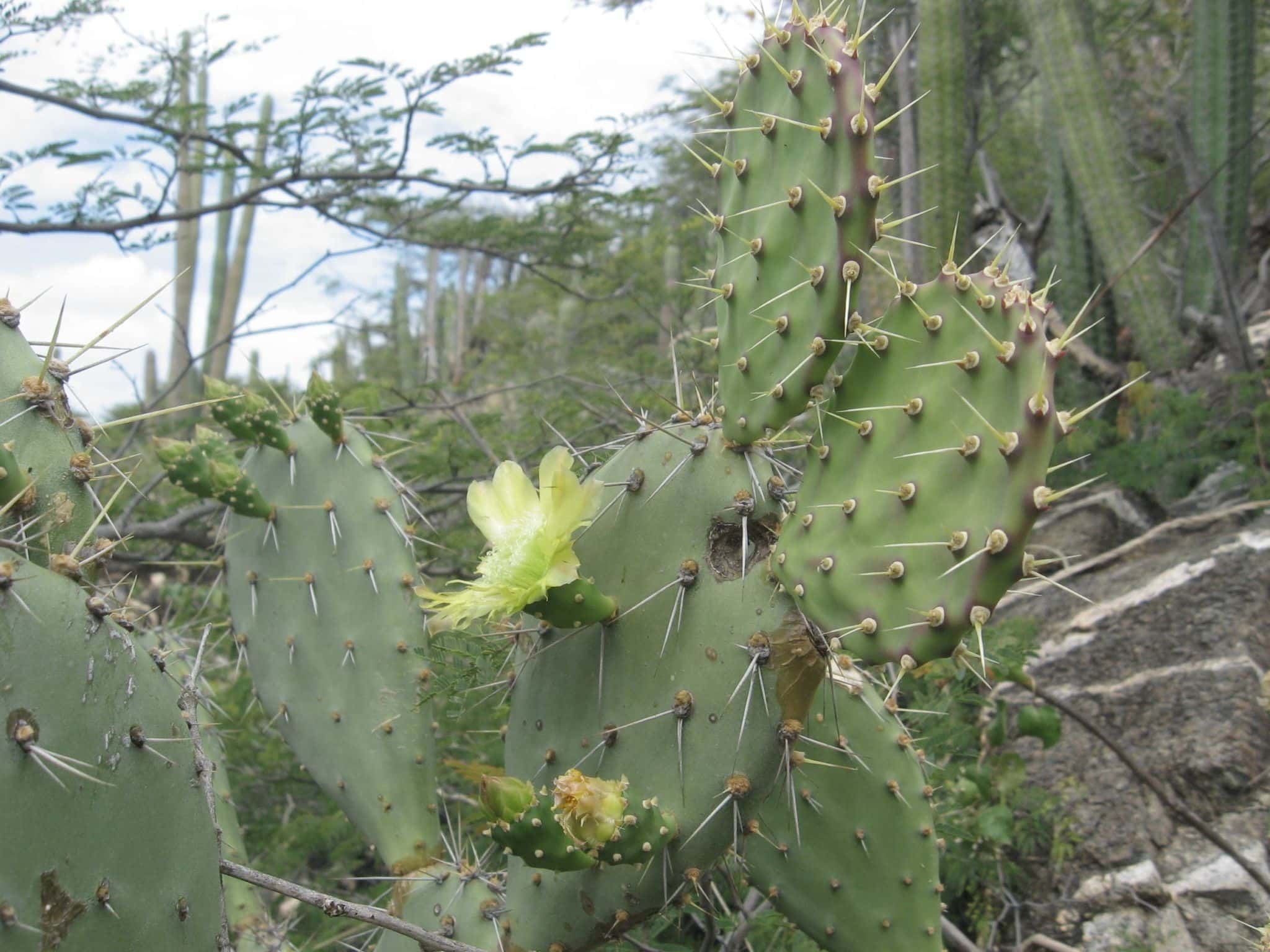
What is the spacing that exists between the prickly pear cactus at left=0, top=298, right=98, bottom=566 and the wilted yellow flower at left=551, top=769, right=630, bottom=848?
2.05 feet

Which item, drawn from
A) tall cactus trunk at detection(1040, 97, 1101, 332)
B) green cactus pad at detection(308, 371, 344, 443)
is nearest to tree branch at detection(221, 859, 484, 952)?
green cactus pad at detection(308, 371, 344, 443)

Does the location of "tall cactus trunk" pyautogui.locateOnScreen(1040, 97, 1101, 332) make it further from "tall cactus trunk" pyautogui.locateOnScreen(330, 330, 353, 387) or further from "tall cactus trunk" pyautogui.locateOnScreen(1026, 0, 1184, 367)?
"tall cactus trunk" pyautogui.locateOnScreen(330, 330, 353, 387)

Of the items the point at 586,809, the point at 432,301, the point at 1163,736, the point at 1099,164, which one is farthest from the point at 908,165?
the point at 432,301

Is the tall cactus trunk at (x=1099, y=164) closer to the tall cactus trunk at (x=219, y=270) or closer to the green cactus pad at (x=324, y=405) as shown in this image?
the green cactus pad at (x=324, y=405)

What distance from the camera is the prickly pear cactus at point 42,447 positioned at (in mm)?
1129

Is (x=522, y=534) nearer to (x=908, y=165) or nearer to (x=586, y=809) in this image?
(x=586, y=809)

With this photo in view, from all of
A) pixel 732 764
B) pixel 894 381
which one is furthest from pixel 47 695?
pixel 894 381

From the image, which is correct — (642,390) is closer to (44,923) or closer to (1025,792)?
(1025,792)

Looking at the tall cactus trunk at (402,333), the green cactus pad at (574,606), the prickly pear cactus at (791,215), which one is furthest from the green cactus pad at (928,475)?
the tall cactus trunk at (402,333)

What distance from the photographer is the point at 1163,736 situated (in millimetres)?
2240

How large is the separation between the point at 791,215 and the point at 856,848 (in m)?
0.89

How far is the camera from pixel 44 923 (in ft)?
2.87

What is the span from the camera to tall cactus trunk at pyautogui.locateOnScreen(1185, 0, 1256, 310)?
4.42 m

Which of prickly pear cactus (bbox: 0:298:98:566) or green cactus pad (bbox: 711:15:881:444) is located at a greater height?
green cactus pad (bbox: 711:15:881:444)
